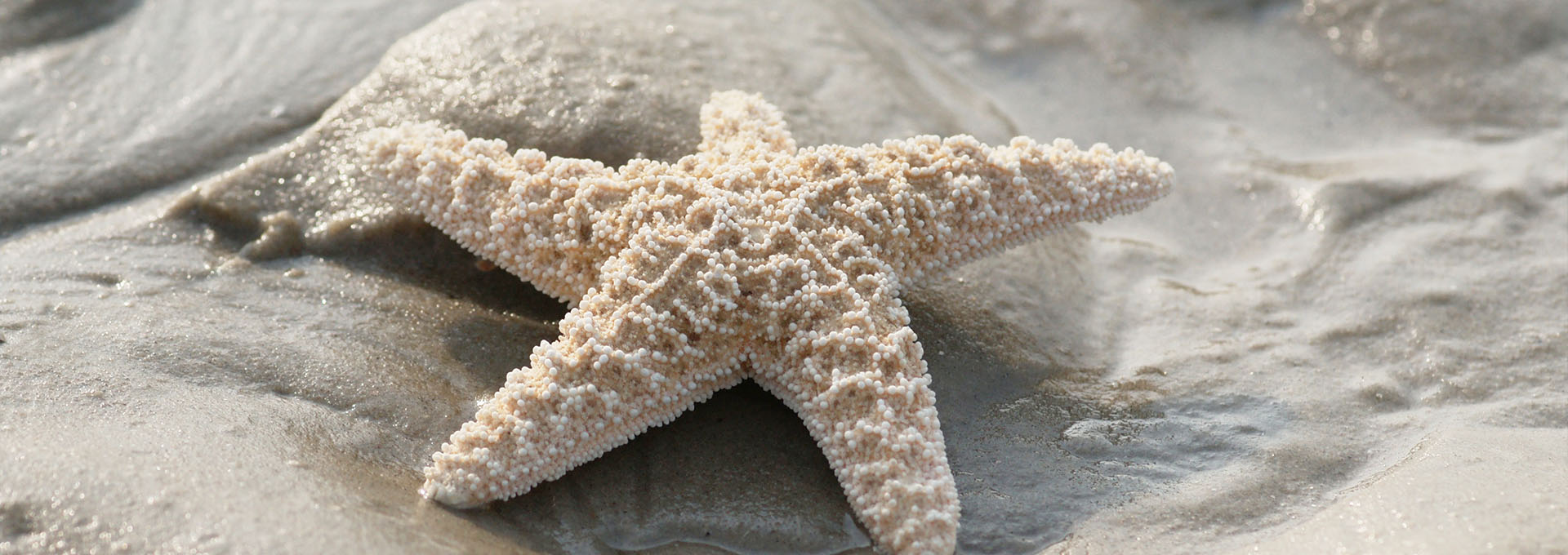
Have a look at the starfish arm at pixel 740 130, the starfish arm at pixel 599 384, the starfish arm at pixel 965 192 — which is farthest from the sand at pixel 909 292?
the starfish arm at pixel 965 192

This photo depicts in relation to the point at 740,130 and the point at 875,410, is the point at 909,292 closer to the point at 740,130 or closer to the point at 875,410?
the point at 740,130

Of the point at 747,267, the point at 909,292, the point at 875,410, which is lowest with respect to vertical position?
the point at 909,292

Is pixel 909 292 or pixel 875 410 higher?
pixel 875 410

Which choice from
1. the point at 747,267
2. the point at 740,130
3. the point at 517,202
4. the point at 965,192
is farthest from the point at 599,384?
the point at 965,192

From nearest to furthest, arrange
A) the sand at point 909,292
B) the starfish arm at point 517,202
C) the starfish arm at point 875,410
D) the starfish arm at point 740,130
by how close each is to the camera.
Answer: the starfish arm at point 875,410 < the sand at point 909,292 < the starfish arm at point 517,202 < the starfish arm at point 740,130

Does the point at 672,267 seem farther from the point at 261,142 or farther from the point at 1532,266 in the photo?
the point at 1532,266

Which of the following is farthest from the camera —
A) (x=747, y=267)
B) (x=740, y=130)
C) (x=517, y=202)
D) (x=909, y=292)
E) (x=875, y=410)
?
(x=909, y=292)

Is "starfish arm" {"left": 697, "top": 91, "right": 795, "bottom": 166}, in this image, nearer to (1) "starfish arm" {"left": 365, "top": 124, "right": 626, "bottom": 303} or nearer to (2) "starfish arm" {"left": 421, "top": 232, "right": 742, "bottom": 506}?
(1) "starfish arm" {"left": 365, "top": 124, "right": 626, "bottom": 303}

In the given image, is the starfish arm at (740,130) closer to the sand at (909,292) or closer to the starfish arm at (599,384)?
the sand at (909,292)
